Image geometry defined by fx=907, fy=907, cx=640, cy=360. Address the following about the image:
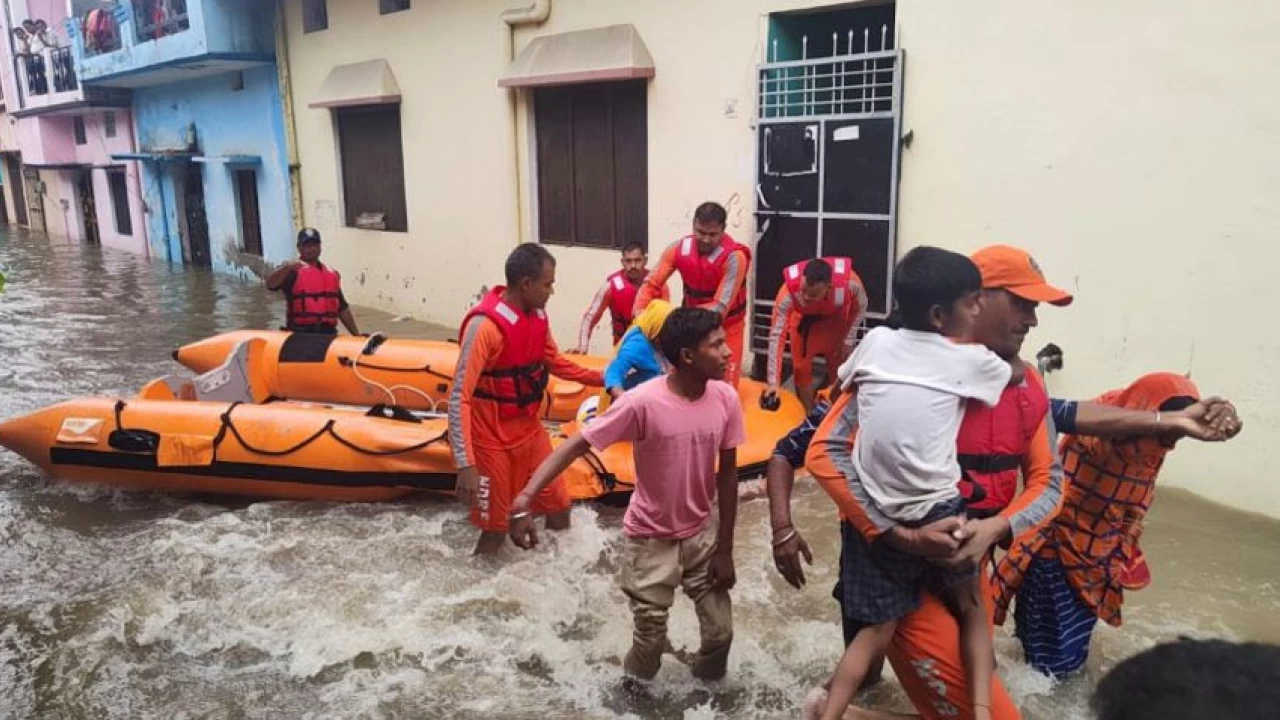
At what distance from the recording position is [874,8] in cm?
632

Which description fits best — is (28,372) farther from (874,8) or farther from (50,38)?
(50,38)

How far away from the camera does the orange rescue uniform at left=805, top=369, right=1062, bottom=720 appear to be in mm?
2104

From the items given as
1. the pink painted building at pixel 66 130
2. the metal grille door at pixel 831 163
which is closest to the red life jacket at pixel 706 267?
the metal grille door at pixel 831 163

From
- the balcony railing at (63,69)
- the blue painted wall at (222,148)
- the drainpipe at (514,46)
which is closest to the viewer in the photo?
the drainpipe at (514,46)

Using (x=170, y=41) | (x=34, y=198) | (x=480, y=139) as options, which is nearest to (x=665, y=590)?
(x=480, y=139)

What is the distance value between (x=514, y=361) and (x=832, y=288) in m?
2.26

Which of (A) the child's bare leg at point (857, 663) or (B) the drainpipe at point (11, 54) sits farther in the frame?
(B) the drainpipe at point (11, 54)

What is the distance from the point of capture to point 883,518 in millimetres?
2061

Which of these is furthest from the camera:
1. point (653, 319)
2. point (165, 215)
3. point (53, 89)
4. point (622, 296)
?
point (53, 89)

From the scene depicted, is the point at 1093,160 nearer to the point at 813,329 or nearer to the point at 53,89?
the point at 813,329

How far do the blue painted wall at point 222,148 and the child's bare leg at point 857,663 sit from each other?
38.3 ft

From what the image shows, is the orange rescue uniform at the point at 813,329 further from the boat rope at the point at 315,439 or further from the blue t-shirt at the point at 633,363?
the boat rope at the point at 315,439

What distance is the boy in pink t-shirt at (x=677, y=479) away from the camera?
2.63 metres

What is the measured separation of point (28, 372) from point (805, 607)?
790 centimetres
